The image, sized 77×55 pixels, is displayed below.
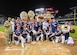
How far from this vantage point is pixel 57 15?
2014cm

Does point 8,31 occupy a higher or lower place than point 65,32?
higher

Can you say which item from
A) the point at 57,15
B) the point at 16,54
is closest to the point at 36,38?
the point at 16,54

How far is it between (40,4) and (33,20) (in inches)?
418

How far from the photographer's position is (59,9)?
20.5 m

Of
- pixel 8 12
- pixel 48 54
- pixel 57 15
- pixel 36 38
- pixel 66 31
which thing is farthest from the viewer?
pixel 8 12

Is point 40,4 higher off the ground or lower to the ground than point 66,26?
higher

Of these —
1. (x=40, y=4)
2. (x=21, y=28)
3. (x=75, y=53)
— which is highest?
(x=40, y=4)

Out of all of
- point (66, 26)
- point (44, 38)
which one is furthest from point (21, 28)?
point (66, 26)

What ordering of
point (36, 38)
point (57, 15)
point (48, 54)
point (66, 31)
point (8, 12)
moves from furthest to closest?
point (8, 12)
point (57, 15)
point (36, 38)
point (66, 31)
point (48, 54)

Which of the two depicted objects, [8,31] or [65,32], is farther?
[65,32]

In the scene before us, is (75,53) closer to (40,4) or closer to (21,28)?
(21,28)

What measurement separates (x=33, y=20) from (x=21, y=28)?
0.99 m

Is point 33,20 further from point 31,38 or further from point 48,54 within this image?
point 48,54

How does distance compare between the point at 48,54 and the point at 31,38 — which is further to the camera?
the point at 31,38
